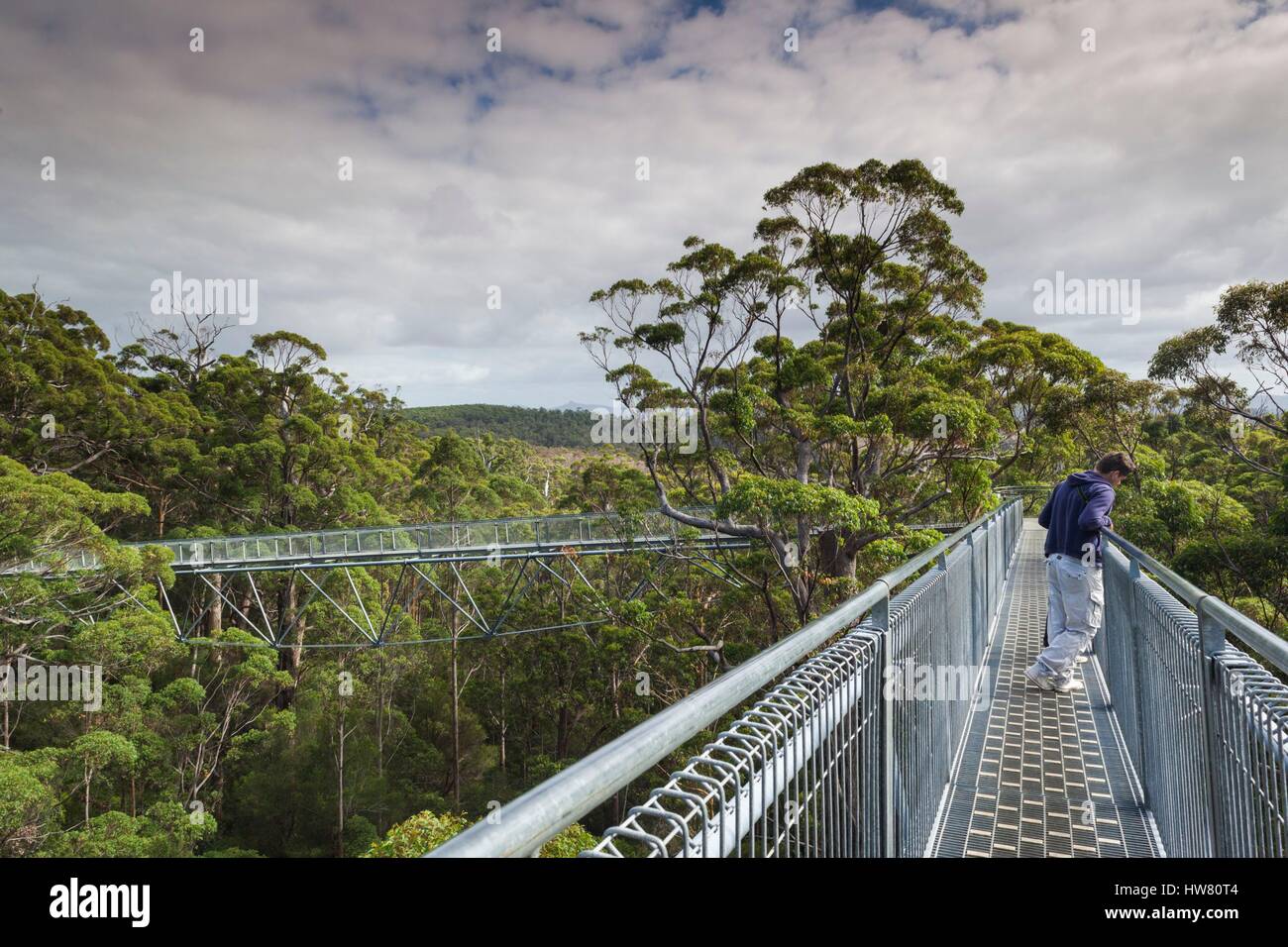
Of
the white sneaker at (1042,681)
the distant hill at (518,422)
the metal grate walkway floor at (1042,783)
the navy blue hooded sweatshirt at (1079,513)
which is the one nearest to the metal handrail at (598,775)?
Result: the metal grate walkway floor at (1042,783)

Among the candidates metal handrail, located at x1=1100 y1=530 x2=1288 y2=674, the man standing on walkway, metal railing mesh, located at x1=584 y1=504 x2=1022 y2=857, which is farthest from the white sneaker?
metal handrail, located at x1=1100 y1=530 x2=1288 y2=674

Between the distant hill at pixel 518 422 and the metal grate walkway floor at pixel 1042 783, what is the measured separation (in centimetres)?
9012

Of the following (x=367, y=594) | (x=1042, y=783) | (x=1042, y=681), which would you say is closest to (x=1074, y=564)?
(x=1042, y=681)

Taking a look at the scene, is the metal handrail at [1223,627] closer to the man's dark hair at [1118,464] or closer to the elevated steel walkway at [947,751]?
the elevated steel walkway at [947,751]

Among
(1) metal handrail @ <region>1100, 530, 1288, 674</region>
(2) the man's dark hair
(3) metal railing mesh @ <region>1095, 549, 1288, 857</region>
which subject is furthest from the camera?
(2) the man's dark hair

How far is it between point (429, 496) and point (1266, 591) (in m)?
25.8

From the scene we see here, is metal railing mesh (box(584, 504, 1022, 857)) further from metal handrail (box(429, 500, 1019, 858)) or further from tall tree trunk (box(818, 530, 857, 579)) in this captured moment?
tall tree trunk (box(818, 530, 857, 579))

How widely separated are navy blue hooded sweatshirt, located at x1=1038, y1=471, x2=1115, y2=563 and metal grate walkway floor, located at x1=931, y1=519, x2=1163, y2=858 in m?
1.03

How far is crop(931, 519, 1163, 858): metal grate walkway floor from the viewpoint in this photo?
3025 mm

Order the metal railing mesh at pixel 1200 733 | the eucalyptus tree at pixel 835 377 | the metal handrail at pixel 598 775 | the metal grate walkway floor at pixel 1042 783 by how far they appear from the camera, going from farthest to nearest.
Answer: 1. the eucalyptus tree at pixel 835 377
2. the metal grate walkway floor at pixel 1042 783
3. the metal railing mesh at pixel 1200 733
4. the metal handrail at pixel 598 775

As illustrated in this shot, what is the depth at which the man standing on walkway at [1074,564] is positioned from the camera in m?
4.46
